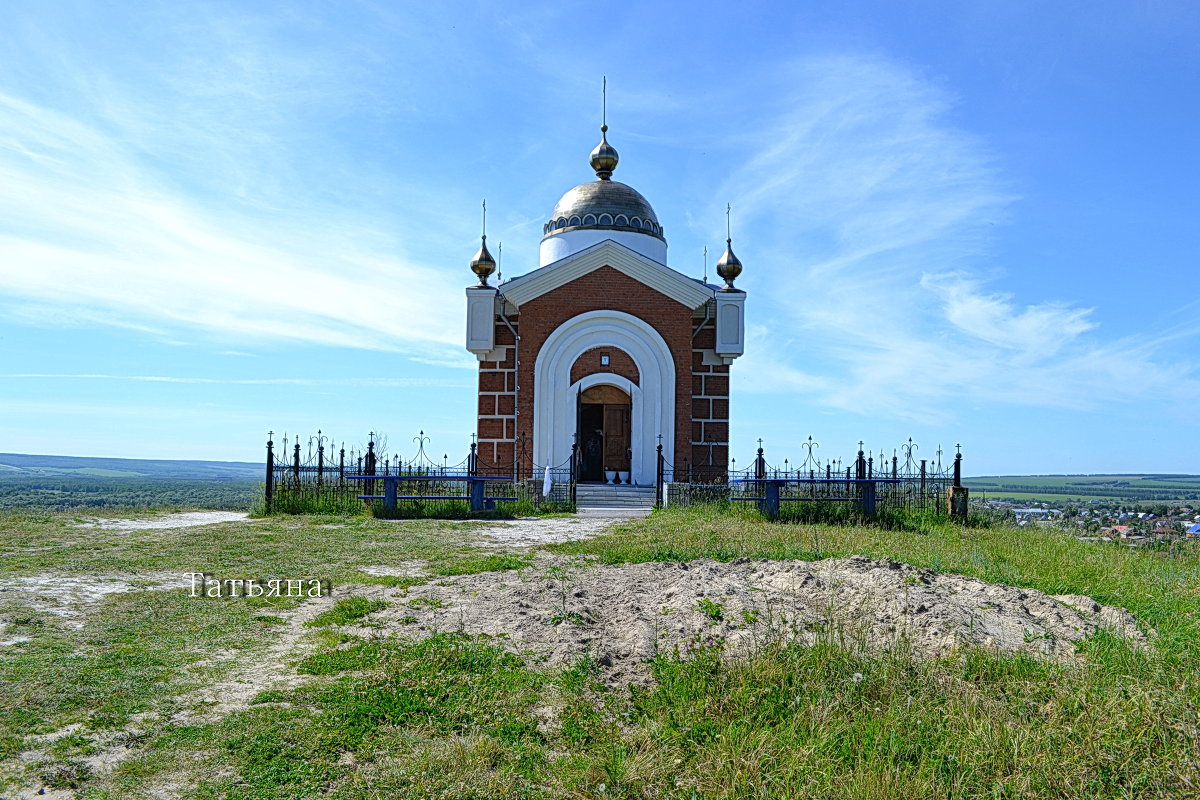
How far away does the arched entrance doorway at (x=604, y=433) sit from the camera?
22750 mm

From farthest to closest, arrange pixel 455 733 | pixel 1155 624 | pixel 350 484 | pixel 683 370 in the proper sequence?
1. pixel 683 370
2. pixel 350 484
3. pixel 1155 624
4. pixel 455 733

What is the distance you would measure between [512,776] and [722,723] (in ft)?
3.95

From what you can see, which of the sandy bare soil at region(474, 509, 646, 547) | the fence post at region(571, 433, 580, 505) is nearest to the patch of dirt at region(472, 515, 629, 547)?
the sandy bare soil at region(474, 509, 646, 547)

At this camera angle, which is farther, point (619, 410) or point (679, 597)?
point (619, 410)

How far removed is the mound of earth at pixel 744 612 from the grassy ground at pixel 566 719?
247 millimetres

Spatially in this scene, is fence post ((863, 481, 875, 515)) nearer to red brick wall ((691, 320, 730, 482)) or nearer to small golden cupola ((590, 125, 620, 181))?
red brick wall ((691, 320, 730, 482))

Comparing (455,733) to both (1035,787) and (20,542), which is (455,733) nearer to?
(1035,787)

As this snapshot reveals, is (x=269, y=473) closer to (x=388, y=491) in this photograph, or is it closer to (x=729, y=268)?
(x=388, y=491)

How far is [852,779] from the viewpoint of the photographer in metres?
3.98

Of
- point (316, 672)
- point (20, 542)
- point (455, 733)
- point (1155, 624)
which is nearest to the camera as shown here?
point (455, 733)

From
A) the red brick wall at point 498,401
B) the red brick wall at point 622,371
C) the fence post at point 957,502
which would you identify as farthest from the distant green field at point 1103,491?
the red brick wall at point 498,401

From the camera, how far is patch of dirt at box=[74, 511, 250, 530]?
1391cm

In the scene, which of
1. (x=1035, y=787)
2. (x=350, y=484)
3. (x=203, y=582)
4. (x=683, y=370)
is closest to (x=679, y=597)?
(x=1035, y=787)

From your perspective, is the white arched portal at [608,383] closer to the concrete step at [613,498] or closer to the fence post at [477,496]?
the concrete step at [613,498]
